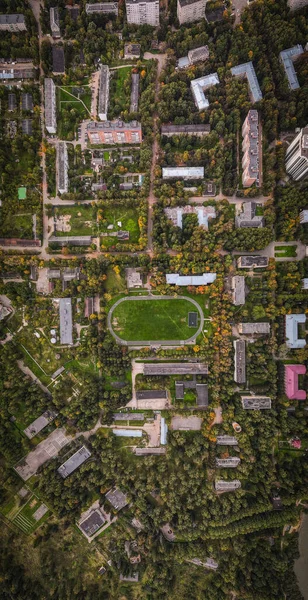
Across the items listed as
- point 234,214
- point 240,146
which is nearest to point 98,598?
point 234,214

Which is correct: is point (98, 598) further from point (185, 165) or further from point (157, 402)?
point (185, 165)

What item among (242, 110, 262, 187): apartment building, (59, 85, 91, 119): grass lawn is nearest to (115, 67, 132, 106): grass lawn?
(59, 85, 91, 119): grass lawn

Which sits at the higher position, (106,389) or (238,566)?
(106,389)

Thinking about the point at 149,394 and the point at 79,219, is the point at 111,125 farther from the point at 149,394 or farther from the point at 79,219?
the point at 149,394

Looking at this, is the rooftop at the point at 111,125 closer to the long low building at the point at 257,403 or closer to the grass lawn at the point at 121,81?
the grass lawn at the point at 121,81

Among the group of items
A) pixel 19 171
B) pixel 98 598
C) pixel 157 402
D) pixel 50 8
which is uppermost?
pixel 50 8

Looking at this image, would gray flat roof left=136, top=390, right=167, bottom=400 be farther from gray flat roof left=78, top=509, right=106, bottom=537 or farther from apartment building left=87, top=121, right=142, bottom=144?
apartment building left=87, top=121, right=142, bottom=144
